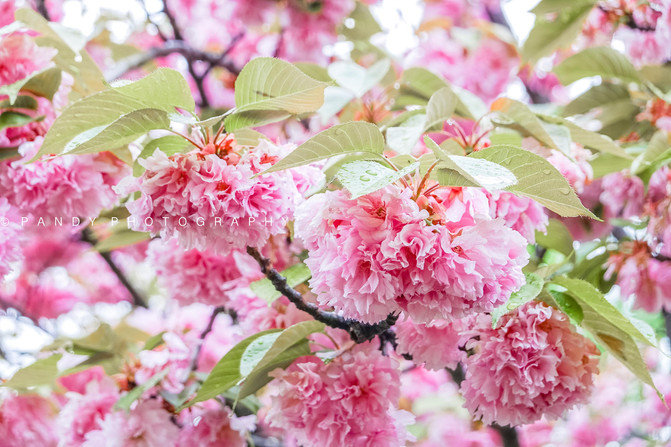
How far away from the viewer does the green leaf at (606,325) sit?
86 cm

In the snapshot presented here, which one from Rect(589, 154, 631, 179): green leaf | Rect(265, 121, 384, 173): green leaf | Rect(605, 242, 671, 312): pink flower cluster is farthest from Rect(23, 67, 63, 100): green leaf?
Rect(605, 242, 671, 312): pink flower cluster

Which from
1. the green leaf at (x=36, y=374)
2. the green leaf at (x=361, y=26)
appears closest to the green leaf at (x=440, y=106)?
the green leaf at (x=36, y=374)

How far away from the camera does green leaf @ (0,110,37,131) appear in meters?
1.04

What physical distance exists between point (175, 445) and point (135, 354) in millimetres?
270

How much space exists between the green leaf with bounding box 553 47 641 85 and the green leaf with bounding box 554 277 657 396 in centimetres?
76

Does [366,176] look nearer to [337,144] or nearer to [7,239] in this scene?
[337,144]

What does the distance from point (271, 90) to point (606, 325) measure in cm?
57

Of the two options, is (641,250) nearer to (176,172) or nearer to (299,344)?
(299,344)

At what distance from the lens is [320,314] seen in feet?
3.21

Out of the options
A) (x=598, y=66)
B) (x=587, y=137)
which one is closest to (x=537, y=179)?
(x=587, y=137)

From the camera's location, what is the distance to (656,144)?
4.07 feet

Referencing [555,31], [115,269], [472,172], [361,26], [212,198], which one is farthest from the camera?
[115,269]

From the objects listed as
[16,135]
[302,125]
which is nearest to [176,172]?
[16,135]

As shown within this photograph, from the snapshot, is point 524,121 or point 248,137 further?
point 524,121
